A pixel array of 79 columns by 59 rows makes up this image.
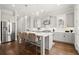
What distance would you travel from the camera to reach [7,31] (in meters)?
2.23

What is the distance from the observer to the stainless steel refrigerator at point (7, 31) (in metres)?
2.16

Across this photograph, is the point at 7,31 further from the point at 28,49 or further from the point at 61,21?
the point at 61,21

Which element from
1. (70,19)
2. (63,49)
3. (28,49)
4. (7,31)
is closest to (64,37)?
(63,49)

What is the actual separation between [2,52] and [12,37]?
0.37m

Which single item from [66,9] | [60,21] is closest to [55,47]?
[60,21]

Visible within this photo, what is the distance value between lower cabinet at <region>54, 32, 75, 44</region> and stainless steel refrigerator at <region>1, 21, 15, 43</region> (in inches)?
35.5

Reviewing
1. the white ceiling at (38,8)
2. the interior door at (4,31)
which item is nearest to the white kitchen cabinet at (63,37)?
the white ceiling at (38,8)

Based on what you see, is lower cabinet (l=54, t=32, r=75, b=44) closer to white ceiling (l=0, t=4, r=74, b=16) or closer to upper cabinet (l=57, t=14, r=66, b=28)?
upper cabinet (l=57, t=14, r=66, b=28)

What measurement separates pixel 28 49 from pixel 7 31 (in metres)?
0.58

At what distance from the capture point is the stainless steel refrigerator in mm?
2162

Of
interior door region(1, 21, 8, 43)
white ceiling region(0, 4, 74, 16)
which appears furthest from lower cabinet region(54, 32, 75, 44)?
interior door region(1, 21, 8, 43)

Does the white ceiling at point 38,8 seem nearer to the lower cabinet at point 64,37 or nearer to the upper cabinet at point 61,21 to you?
the upper cabinet at point 61,21

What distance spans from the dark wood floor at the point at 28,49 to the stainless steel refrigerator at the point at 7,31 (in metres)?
0.10
